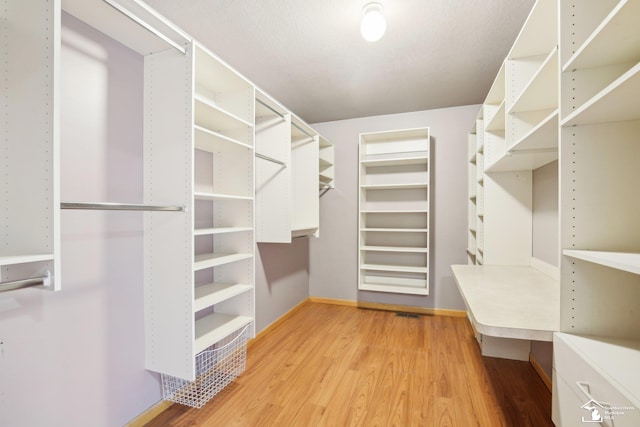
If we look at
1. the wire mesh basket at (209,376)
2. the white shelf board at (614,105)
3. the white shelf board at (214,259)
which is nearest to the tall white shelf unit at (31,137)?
the white shelf board at (214,259)

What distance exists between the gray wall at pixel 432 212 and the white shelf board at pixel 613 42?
2.52 m

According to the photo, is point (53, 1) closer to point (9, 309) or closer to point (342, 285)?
point (9, 309)

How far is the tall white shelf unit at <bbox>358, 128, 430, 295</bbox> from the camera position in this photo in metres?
3.44

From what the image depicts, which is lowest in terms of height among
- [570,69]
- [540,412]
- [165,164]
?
[540,412]

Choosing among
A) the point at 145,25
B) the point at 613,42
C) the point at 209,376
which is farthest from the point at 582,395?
the point at 145,25

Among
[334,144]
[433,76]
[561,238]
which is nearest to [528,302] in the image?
[561,238]

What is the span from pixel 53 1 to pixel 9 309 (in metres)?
1.19

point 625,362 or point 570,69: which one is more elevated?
point 570,69

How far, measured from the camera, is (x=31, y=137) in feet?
3.25

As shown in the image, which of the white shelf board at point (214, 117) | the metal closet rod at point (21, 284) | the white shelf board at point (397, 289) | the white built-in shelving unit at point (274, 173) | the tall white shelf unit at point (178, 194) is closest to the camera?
the metal closet rod at point (21, 284)

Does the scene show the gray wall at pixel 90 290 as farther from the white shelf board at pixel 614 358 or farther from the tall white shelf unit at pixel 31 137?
the white shelf board at pixel 614 358

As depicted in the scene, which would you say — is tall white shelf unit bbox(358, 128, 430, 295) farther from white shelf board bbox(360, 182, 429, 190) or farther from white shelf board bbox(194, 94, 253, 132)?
white shelf board bbox(194, 94, 253, 132)

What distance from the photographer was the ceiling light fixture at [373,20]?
5.53ft

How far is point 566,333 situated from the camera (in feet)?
3.62
